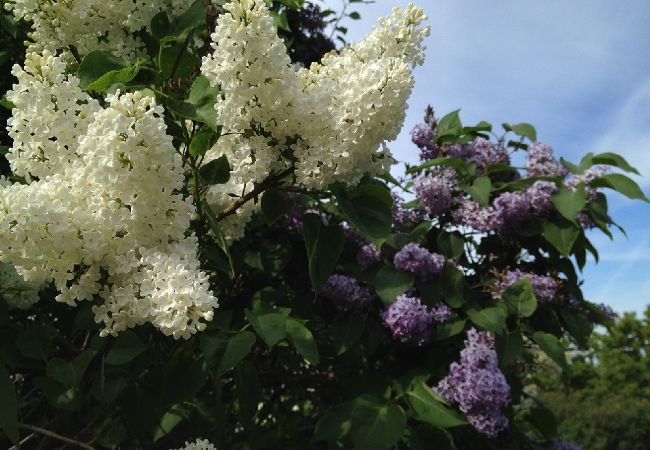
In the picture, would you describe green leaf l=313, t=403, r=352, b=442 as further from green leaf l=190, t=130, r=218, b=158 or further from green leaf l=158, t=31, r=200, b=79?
green leaf l=158, t=31, r=200, b=79

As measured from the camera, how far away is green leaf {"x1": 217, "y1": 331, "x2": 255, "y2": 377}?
1351mm

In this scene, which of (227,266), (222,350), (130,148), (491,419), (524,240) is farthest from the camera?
(524,240)

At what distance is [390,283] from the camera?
210 centimetres

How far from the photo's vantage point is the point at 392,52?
1.46 m

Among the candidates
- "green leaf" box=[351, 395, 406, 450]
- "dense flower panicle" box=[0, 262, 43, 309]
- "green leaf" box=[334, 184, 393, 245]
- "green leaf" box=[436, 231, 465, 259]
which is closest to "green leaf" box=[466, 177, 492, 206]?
"green leaf" box=[436, 231, 465, 259]

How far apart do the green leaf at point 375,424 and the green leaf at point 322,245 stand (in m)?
0.51

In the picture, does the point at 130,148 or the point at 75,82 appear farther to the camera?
the point at 75,82

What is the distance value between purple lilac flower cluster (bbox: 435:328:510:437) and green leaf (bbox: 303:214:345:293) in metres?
0.73

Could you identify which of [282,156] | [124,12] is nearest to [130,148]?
[282,156]

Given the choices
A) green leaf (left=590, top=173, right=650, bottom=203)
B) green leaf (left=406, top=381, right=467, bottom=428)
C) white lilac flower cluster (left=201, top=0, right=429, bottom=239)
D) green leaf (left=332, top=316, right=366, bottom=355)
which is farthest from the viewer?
green leaf (left=590, top=173, right=650, bottom=203)

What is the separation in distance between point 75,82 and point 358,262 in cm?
129

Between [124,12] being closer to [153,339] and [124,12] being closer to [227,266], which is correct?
[227,266]

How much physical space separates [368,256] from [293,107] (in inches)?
40.6

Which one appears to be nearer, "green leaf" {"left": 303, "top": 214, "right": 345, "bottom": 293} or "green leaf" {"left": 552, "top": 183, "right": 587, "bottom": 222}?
"green leaf" {"left": 303, "top": 214, "right": 345, "bottom": 293}
